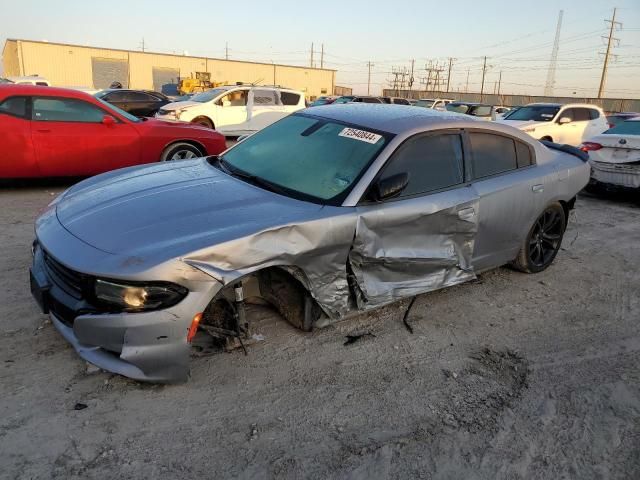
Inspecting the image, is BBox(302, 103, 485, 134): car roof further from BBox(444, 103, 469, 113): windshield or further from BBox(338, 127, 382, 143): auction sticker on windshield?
BBox(444, 103, 469, 113): windshield

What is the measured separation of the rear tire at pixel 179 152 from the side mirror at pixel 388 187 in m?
5.13

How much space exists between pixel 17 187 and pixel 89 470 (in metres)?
6.52

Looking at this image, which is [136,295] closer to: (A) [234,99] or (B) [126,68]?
(A) [234,99]

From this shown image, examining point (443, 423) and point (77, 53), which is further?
point (77, 53)

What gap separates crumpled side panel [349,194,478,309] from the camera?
11.0ft

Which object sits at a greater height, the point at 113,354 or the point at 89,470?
the point at 113,354

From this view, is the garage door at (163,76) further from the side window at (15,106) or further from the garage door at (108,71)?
the side window at (15,106)

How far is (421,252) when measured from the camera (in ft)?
12.0

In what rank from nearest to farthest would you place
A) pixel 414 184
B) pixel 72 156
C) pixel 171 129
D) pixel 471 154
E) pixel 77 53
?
pixel 414 184
pixel 471 154
pixel 72 156
pixel 171 129
pixel 77 53

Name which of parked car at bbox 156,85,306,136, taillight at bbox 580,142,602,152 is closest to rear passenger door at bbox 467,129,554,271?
taillight at bbox 580,142,602,152

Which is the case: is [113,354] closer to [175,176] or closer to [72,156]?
[175,176]

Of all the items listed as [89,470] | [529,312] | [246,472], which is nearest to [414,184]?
[529,312]

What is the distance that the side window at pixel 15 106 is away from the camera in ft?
22.1

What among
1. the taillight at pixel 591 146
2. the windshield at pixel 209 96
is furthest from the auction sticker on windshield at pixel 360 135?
the windshield at pixel 209 96
